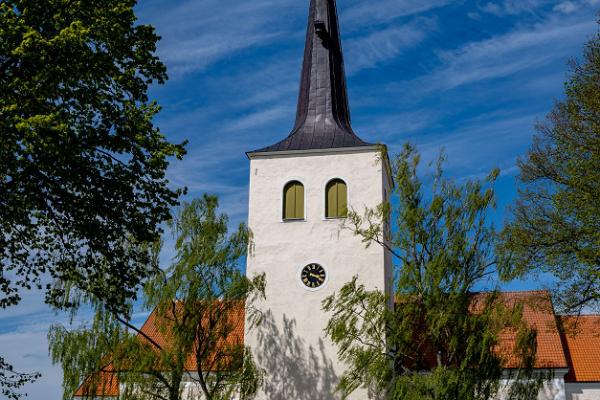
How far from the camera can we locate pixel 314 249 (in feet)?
74.4

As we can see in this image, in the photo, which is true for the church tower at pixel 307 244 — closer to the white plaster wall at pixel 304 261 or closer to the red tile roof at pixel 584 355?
the white plaster wall at pixel 304 261

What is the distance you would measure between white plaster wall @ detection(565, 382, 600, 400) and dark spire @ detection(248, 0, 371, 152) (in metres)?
11.6

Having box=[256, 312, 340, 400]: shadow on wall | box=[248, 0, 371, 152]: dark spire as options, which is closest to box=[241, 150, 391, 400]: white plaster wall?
box=[256, 312, 340, 400]: shadow on wall

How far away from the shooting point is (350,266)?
22.3 meters

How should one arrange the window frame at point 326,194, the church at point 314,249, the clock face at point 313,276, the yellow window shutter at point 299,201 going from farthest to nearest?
the yellow window shutter at point 299,201 < the window frame at point 326,194 < the clock face at point 313,276 < the church at point 314,249

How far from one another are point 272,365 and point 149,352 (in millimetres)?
4828

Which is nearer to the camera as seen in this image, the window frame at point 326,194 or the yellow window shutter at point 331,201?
the window frame at point 326,194

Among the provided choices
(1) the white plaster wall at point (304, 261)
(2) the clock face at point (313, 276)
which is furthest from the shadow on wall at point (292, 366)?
(2) the clock face at point (313, 276)

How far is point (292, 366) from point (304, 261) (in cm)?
337

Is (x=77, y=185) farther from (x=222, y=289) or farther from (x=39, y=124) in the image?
(x=222, y=289)

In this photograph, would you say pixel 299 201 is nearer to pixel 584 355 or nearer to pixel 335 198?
pixel 335 198

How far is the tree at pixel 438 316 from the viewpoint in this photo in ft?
53.8

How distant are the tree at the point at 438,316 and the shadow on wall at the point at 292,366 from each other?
3.23 meters

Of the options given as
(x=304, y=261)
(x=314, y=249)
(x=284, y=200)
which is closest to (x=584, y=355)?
(x=314, y=249)
